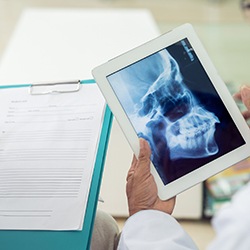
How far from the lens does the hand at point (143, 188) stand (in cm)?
79

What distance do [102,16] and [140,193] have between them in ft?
3.78

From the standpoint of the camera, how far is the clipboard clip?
34.7 inches

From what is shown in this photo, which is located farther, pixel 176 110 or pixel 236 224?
pixel 176 110

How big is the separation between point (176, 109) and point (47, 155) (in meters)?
0.23

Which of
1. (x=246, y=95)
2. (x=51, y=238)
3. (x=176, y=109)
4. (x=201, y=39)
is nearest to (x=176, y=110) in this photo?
(x=176, y=109)

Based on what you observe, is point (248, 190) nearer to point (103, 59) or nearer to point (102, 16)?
point (103, 59)

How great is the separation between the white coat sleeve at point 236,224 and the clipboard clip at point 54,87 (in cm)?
46

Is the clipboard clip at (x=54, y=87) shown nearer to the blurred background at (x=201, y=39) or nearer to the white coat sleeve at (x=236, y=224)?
the blurred background at (x=201, y=39)

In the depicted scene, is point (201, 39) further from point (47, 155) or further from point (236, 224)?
point (236, 224)

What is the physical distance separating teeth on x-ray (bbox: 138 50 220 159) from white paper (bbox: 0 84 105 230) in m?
0.09

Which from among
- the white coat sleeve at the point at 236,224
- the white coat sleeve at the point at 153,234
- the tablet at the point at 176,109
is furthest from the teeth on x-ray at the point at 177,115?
the white coat sleeve at the point at 236,224

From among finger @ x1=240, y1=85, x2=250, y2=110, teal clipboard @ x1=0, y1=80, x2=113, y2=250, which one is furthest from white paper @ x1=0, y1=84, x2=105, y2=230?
finger @ x1=240, y1=85, x2=250, y2=110

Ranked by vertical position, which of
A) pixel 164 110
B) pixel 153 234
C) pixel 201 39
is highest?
pixel 164 110

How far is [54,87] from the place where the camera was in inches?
35.0
